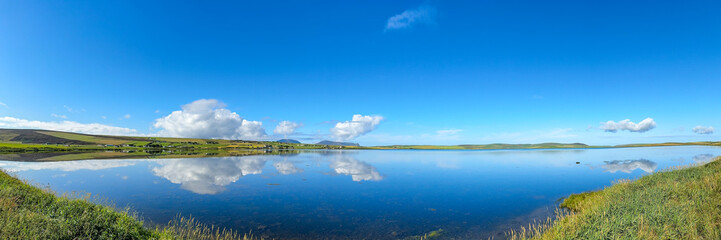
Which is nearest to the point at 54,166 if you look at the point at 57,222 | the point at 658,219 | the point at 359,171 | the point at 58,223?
the point at 359,171

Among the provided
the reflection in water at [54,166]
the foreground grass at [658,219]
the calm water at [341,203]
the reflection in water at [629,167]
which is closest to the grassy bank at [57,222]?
the calm water at [341,203]

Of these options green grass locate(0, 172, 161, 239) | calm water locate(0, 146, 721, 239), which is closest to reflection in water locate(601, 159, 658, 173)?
calm water locate(0, 146, 721, 239)

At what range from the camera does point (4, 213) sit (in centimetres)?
1134

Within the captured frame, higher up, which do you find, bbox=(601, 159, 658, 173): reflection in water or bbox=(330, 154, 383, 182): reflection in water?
bbox=(601, 159, 658, 173): reflection in water

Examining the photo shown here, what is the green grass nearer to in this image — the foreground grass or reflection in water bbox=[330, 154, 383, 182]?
the foreground grass

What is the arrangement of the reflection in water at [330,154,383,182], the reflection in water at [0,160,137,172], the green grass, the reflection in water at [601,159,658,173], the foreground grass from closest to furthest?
1. the green grass
2. the foreground grass
3. the reflection in water at [330,154,383,182]
4. the reflection in water at [0,160,137,172]
5. the reflection in water at [601,159,658,173]

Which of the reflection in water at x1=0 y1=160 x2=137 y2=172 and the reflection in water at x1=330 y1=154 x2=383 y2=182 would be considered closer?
the reflection in water at x1=330 y1=154 x2=383 y2=182

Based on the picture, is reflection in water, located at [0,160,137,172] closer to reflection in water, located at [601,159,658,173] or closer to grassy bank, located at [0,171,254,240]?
grassy bank, located at [0,171,254,240]

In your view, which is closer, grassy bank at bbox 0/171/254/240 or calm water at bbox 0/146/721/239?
grassy bank at bbox 0/171/254/240

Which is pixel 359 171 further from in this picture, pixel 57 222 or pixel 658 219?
pixel 57 222

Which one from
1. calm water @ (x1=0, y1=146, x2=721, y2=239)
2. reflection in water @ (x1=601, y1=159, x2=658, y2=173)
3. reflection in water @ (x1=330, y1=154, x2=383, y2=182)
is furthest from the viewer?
reflection in water @ (x1=601, y1=159, x2=658, y2=173)

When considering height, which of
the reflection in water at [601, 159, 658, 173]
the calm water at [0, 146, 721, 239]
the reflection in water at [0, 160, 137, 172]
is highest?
the reflection in water at [601, 159, 658, 173]

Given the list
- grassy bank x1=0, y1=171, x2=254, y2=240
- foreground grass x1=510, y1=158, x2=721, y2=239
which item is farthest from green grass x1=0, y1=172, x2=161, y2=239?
foreground grass x1=510, y1=158, x2=721, y2=239

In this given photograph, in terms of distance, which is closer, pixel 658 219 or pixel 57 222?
pixel 57 222
